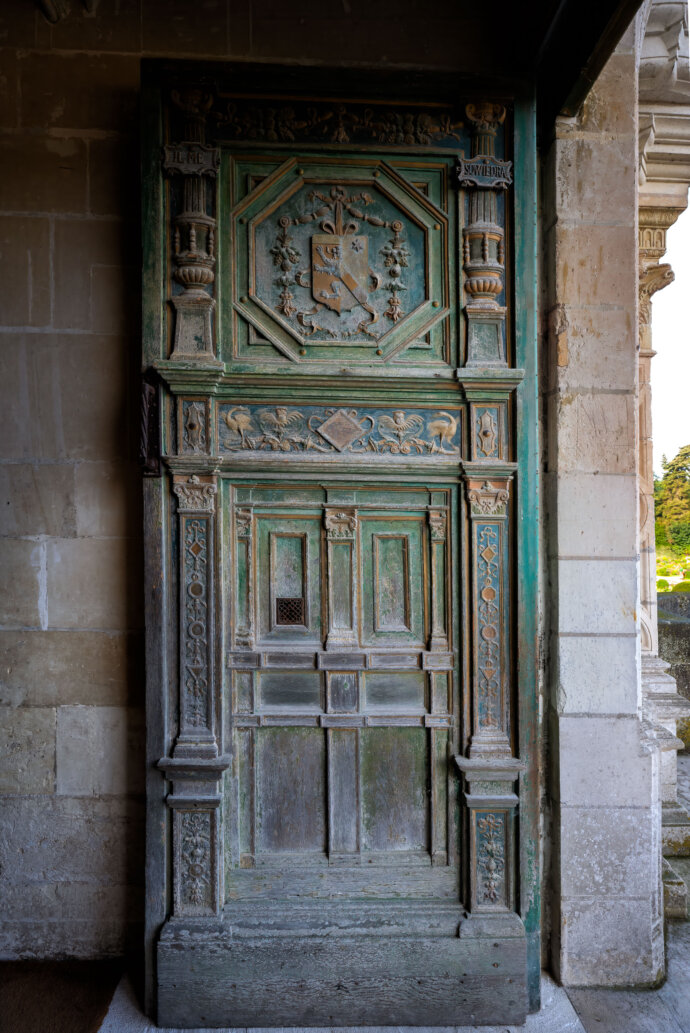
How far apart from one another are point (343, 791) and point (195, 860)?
703 millimetres

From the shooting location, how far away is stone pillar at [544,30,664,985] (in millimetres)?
2627

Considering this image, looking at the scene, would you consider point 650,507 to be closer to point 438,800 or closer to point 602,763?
point 602,763

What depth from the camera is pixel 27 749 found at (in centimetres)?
267

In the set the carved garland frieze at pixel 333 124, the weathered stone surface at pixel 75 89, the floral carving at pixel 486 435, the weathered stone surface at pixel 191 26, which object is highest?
the weathered stone surface at pixel 191 26

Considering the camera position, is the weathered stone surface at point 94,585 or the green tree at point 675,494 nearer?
the weathered stone surface at point 94,585

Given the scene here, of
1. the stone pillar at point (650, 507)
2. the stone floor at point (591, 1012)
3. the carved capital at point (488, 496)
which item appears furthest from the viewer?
the stone pillar at point (650, 507)

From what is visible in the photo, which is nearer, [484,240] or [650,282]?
[484,240]

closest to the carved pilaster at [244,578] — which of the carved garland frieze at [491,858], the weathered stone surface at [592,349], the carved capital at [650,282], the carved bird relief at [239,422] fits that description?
the carved bird relief at [239,422]

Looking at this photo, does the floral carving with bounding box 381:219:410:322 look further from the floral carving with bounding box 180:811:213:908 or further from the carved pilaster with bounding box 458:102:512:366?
the floral carving with bounding box 180:811:213:908

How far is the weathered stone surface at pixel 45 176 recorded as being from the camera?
264 centimetres

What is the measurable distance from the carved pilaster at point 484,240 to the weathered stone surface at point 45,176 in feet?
5.71

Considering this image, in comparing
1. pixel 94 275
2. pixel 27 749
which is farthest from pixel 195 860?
pixel 94 275

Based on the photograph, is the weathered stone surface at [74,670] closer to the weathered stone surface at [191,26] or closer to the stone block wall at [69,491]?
the stone block wall at [69,491]

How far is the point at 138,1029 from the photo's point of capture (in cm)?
240
